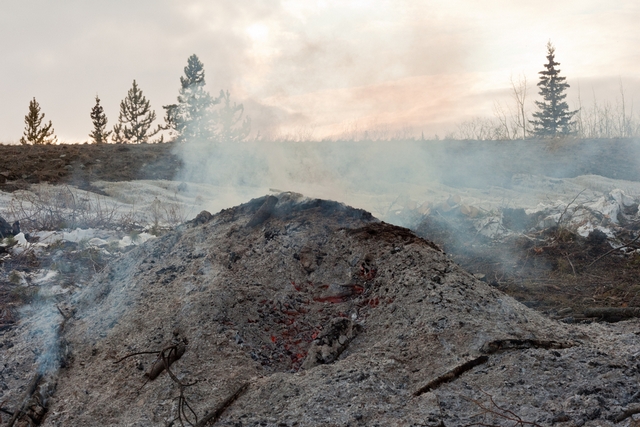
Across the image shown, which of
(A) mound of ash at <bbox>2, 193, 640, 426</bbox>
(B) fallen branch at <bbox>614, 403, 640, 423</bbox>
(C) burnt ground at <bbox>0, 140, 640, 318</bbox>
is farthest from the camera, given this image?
(C) burnt ground at <bbox>0, 140, 640, 318</bbox>

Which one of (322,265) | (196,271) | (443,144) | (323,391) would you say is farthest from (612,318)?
(443,144)

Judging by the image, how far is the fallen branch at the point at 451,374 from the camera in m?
2.57

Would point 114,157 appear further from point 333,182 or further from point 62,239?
point 62,239

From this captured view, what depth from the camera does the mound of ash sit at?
8.13ft

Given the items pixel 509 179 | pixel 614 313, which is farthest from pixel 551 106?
pixel 614 313

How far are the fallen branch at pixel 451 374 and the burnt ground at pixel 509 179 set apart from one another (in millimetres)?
2482

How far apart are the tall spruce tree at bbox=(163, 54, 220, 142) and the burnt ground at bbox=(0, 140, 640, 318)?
4.93 meters

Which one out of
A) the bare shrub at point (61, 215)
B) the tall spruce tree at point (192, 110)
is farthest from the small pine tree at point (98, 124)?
the bare shrub at point (61, 215)

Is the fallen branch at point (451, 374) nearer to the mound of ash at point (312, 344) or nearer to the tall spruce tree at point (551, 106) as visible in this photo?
the mound of ash at point (312, 344)

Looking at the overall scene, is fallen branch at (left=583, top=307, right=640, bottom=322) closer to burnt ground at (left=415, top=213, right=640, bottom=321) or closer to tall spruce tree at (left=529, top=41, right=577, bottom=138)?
burnt ground at (left=415, top=213, right=640, bottom=321)

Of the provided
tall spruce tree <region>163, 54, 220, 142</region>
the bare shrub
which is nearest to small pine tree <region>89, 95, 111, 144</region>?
tall spruce tree <region>163, 54, 220, 142</region>

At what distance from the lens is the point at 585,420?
85.3 inches

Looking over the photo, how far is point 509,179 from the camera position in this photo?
45.8 feet

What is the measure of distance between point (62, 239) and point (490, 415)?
698 cm
